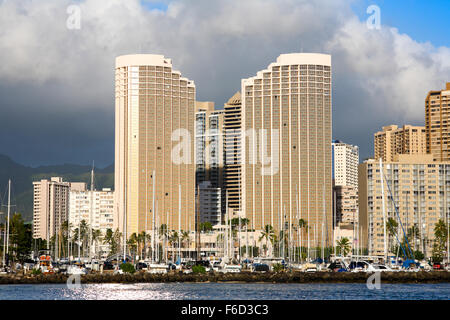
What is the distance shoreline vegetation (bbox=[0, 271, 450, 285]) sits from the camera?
322 ft

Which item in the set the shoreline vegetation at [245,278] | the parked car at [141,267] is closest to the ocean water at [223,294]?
the shoreline vegetation at [245,278]

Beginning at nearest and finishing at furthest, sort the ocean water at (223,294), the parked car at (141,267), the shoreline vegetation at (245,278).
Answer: the ocean water at (223,294) < the shoreline vegetation at (245,278) < the parked car at (141,267)

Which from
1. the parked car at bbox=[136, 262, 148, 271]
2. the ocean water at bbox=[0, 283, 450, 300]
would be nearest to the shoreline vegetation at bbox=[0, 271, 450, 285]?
the ocean water at bbox=[0, 283, 450, 300]

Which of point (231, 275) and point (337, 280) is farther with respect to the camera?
point (231, 275)

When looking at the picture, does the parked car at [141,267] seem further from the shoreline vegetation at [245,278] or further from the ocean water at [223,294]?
the ocean water at [223,294]

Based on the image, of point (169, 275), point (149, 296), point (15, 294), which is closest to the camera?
point (149, 296)

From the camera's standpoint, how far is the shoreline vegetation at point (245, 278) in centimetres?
9819

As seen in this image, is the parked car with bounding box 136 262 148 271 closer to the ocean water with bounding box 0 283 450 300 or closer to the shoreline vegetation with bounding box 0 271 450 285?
the shoreline vegetation with bounding box 0 271 450 285

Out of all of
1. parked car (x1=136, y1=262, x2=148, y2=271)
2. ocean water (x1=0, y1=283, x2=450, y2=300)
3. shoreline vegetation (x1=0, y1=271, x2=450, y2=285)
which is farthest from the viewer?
parked car (x1=136, y1=262, x2=148, y2=271)
